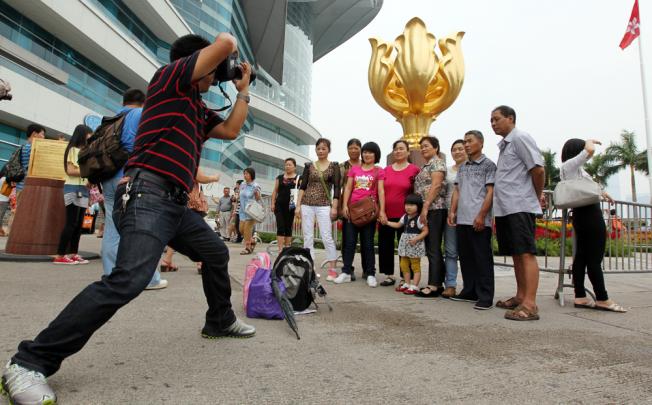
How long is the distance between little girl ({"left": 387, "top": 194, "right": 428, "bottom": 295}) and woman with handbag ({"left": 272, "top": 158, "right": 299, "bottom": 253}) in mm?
2651

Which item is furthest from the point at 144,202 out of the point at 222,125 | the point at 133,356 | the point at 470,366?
the point at 470,366

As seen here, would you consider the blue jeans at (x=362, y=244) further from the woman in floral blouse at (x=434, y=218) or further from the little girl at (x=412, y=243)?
the woman in floral blouse at (x=434, y=218)

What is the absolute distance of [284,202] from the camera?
6652 mm

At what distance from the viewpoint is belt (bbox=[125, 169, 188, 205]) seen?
70.5 inches

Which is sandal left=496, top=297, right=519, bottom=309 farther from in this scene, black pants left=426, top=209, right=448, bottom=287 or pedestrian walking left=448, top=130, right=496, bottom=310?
black pants left=426, top=209, right=448, bottom=287

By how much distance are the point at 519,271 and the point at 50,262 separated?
210 inches

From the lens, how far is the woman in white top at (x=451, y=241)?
159 inches

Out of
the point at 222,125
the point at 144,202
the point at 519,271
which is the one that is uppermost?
the point at 222,125

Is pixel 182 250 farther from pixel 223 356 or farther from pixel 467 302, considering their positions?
pixel 467 302

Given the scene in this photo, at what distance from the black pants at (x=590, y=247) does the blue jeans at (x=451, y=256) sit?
1.06m

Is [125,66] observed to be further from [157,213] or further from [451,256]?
[157,213]

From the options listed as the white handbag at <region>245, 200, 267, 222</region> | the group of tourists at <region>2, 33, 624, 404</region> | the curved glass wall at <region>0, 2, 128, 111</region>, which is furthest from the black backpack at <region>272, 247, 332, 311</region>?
the curved glass wall at <region>0, 2, 128, 111</region>

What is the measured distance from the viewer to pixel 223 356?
2000mm

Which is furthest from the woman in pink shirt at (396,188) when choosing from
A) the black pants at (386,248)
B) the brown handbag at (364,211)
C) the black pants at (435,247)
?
the black pants at (435,247)
